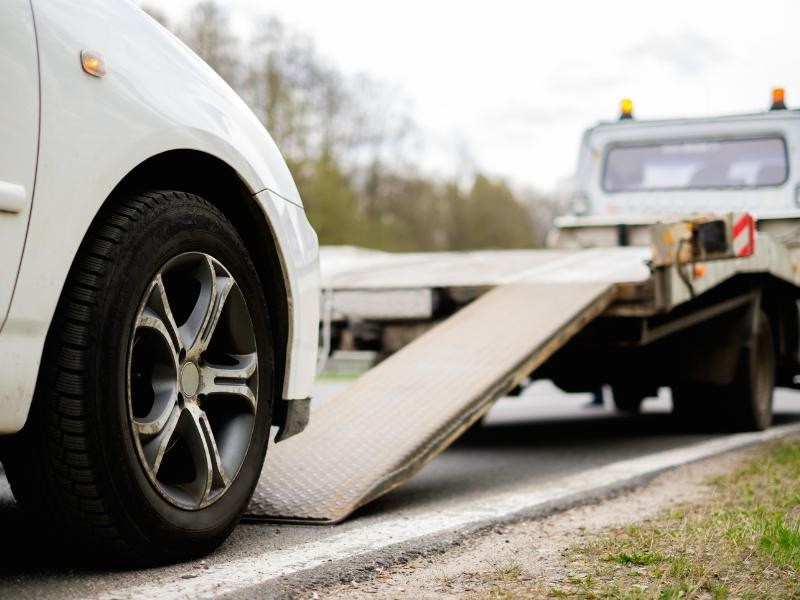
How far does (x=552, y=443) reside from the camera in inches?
275

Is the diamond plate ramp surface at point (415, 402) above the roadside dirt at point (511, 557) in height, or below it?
above

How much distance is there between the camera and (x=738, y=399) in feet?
22.8

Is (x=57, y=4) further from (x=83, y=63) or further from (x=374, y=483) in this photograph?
(x=374, y=483)

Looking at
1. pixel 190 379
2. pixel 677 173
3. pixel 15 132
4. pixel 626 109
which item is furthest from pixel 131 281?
pixel 626 109

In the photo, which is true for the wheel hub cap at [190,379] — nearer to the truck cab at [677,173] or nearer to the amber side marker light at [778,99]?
the truck cab at [677,173]

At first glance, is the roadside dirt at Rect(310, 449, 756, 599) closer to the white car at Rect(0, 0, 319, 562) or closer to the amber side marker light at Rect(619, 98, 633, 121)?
the white car at Rect(0, 0, 319, 562)

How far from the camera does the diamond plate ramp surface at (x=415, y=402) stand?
3.80 m

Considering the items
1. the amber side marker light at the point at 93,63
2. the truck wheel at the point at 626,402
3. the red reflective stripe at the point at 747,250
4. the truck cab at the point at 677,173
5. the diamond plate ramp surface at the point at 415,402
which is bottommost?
the truck wheel at the point at 626,402

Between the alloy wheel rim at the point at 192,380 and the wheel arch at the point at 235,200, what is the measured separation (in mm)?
227

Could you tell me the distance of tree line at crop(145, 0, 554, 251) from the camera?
90.9ft

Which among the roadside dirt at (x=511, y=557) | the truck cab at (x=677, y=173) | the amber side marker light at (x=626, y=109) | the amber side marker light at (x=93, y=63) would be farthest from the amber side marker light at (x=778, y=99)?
the amber side marker light at (x=93, y=63)

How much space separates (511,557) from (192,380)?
1.03 meters

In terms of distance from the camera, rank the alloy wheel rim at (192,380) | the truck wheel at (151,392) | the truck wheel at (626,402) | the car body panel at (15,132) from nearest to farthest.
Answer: the car body panel at (15,132) → the truck wheel at (151,392) → the alloy wheel rim at (192,380) → the truck wheel at (626,402)

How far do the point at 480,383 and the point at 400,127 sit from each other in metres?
36.5
